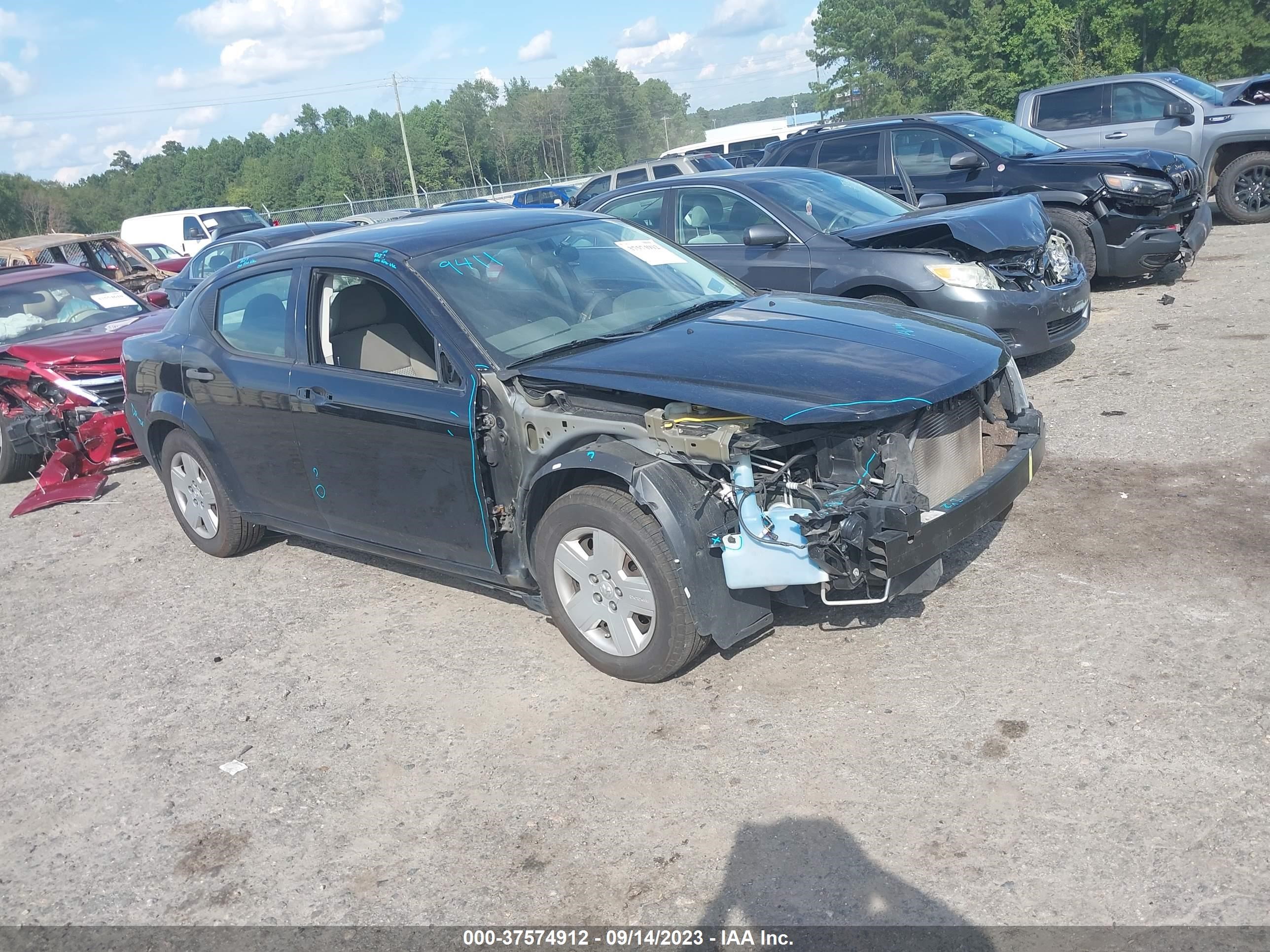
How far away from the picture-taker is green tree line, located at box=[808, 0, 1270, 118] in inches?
1484

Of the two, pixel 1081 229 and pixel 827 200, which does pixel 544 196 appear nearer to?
pixel 1081 229

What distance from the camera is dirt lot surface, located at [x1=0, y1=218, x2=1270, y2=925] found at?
3.08m

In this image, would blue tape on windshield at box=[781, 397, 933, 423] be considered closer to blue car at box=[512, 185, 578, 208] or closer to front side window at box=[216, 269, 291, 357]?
front side window at box=[216, 269, 291, 357]

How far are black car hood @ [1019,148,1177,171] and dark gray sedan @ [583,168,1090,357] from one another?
2.00 metres

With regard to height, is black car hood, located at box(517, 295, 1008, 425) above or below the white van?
below

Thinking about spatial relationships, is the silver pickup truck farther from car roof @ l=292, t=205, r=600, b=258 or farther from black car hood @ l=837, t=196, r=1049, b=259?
car roof @ l=292, t=205, r=600, b=258

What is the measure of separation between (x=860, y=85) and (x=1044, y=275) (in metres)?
76.7

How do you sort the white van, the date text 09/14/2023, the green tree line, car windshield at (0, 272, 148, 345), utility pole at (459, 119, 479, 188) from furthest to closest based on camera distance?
utility pole at (459, 119, 479, 188) < the green tree line < the white van < car windshield at (0, 272, 148, 345) < the date text 09/14/2023

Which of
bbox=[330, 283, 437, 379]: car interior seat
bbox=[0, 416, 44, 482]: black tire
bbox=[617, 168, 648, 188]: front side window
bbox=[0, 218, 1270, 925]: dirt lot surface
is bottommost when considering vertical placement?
bbox=[0, 218, 1270, 925]: dirt lot surface

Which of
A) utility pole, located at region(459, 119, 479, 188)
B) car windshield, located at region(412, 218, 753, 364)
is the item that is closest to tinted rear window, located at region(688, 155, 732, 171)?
car windshield, located at region(412, 218, 753, 364)

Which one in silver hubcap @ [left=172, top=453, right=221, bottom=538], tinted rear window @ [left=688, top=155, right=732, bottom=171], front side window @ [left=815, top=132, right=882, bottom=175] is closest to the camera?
silver hubcap @ [left=172, top=453, right=221, bottom=538]

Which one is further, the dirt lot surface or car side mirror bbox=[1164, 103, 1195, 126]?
car side mirror bbox=[1164, 103, 1195, 126]

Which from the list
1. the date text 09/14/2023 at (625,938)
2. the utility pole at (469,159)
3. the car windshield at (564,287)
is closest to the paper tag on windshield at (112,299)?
the car windshield at (564,287)

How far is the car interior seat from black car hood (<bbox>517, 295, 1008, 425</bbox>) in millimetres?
786
